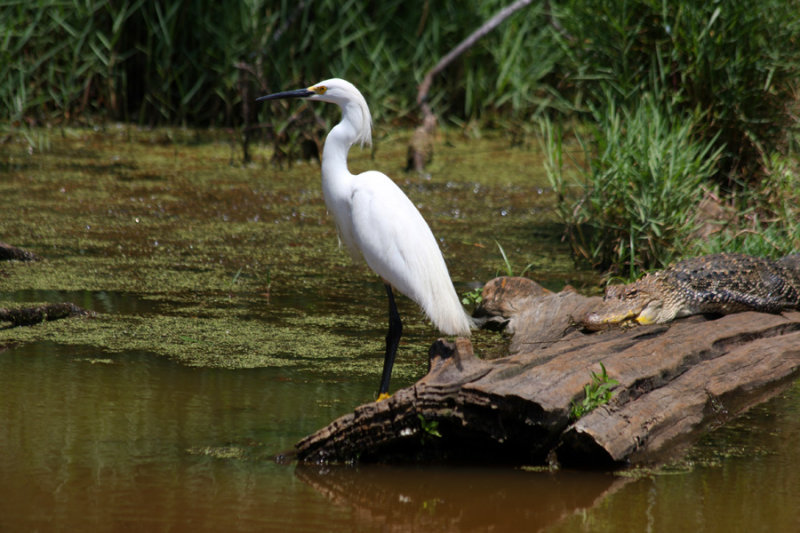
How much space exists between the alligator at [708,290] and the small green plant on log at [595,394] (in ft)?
4.05

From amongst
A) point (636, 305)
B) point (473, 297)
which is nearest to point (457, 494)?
point (636, 305)

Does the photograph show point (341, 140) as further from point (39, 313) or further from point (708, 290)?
point (708, 290)

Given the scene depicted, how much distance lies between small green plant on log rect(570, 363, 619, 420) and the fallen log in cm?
2

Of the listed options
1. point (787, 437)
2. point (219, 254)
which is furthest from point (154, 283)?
point (787, 437)

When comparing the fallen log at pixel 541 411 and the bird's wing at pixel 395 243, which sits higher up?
the bird's wing at pixel 395 243

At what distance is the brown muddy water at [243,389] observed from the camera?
9.02 ft

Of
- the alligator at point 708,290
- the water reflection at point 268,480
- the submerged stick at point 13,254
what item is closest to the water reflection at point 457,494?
the water reflection at point 268,480

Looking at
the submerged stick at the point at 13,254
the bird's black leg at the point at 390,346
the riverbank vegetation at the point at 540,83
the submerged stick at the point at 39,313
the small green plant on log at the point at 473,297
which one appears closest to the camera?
the bird's black leg at the point at 390,346

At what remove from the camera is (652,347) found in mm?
3664

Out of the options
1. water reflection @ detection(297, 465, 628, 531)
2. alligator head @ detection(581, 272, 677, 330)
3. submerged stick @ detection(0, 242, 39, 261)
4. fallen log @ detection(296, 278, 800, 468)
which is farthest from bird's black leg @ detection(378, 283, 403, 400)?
submerged stick @ detection(0, 242, 39, 261)

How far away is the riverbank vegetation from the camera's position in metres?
5.59

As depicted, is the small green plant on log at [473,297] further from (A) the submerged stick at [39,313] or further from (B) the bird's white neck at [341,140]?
(A) the submerged stick at [39,313]

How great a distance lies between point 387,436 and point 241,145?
251 inches

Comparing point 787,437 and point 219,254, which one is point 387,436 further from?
point 219,254
